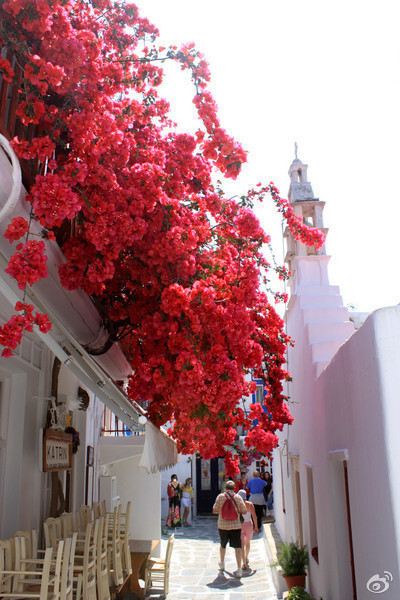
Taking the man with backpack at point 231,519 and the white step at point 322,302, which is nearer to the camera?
the white step at point 322,302

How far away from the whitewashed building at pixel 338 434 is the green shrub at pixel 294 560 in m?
0.17

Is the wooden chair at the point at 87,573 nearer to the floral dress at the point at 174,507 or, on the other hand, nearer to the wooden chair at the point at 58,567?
the wooden chair at the point at 58,567

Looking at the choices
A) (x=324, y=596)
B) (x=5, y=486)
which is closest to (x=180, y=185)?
(x=5, y=486)

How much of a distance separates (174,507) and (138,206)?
16297 millimetres

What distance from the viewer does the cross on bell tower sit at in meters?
9.07

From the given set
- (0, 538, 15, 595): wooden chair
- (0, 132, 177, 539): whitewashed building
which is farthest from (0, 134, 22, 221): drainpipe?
(0, 538, 15, 595): wooden chair

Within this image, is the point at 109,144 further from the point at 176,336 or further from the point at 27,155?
the point at 176,336

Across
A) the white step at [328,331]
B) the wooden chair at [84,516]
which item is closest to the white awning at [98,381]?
the wooden chair at [84,516]

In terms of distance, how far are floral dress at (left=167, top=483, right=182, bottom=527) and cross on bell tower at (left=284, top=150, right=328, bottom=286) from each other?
10.9m

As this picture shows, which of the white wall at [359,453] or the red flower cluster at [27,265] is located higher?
the red flower cluster at [27,265]

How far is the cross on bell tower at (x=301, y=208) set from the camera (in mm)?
9066

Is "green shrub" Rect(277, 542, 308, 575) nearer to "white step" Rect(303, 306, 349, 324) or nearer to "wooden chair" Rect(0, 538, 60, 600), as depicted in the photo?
"white step" Rect(303, 306, 349, 324)

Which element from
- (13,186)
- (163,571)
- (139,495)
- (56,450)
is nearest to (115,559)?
(56,450)

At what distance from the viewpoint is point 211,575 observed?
35.3 feet
